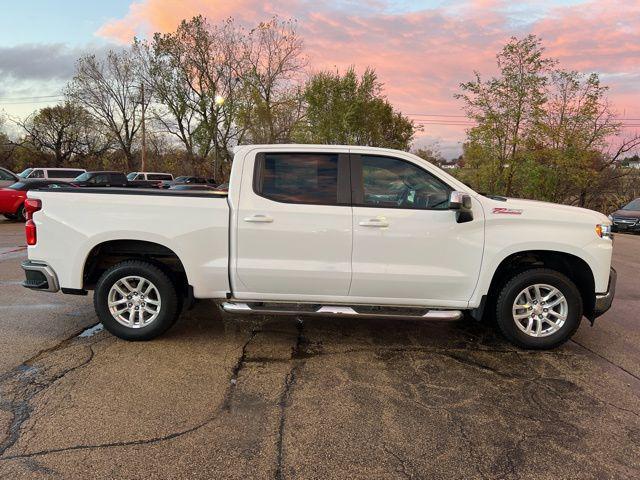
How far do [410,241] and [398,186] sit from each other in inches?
21.8

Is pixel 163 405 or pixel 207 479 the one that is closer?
pixel 207 479

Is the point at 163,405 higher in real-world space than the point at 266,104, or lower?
lower

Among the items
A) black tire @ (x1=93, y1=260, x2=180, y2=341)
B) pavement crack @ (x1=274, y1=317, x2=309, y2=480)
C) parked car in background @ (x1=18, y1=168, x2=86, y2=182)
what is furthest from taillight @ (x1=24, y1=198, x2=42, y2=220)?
parked car in background @ (x1=18, y1=168, x2=86, y2=182)

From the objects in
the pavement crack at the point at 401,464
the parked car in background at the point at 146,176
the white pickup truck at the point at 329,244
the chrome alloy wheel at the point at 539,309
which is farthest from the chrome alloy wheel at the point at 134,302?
the parked car in background at the point at 146,176

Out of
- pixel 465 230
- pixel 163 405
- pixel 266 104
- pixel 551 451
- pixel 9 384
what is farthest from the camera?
pixel 266 104

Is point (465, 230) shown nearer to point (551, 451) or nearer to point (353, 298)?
point (353, 298)

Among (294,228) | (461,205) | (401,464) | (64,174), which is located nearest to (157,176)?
(64,174)

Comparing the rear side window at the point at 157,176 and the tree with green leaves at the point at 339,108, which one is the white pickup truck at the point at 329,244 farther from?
the rear side window at the point at 157,176

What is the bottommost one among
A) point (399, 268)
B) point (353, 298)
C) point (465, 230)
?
point (353, 298)

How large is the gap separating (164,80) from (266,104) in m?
10.8

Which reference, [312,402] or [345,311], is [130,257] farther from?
[312,402]

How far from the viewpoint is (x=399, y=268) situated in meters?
4.32

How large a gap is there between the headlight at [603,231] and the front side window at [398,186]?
147 cm

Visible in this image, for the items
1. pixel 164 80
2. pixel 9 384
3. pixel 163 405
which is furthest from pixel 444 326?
pixel 164 80
